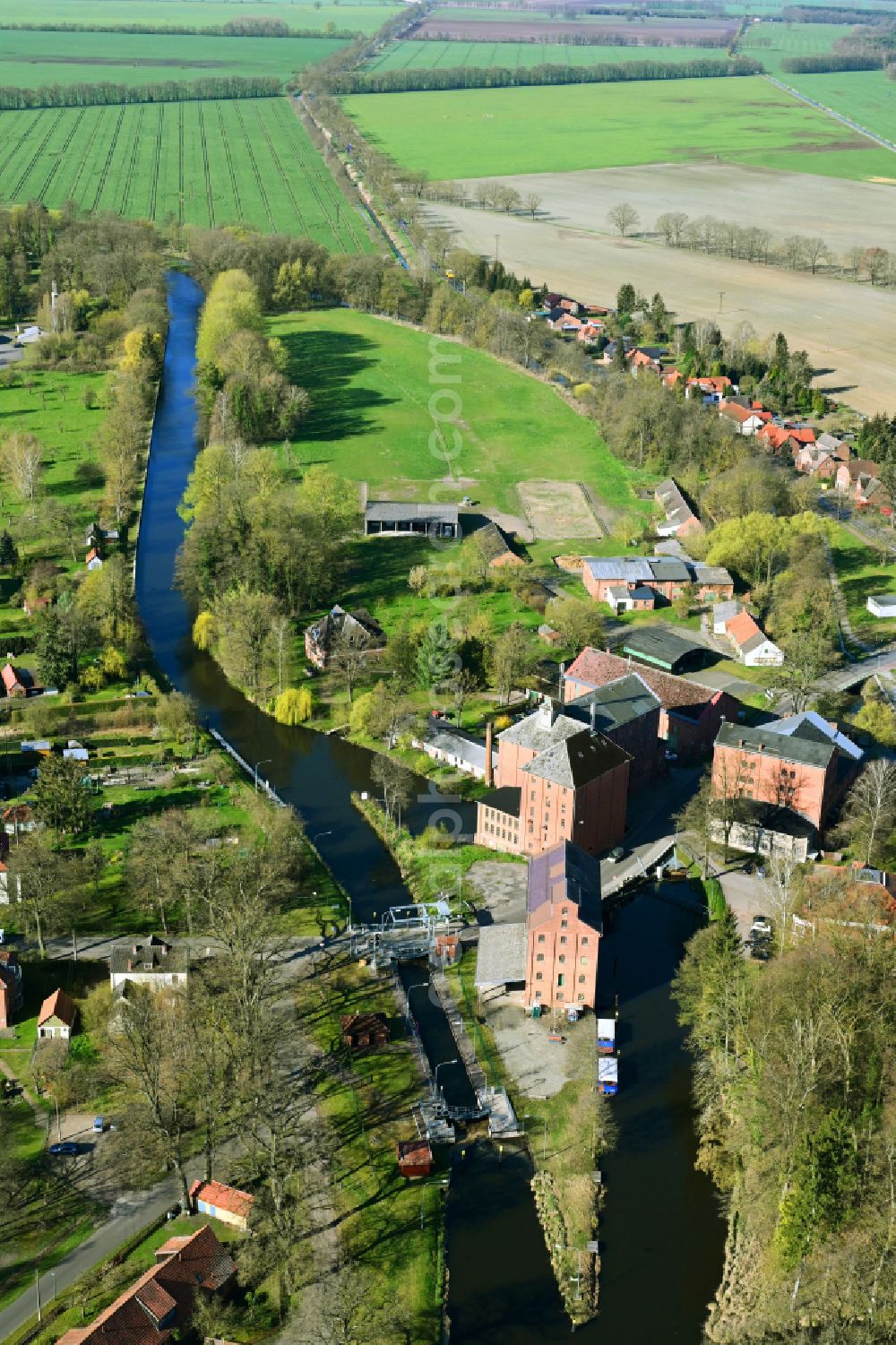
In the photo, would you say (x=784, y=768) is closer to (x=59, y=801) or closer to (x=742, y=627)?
(x=742, y=627)

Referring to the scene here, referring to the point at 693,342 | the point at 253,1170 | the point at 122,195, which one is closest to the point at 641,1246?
the point at 253,1170

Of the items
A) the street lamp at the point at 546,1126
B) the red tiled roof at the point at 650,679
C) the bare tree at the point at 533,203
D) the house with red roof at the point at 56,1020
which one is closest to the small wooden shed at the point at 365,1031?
the street lamp at the point at 546,1126

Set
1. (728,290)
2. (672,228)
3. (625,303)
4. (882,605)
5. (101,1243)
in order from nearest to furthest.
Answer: (101,1243) < (882,605) < (625,303) < (728,290) < (672,228)

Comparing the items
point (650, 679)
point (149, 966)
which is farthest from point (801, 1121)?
point (650, 679)

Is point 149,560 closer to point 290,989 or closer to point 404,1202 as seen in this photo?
point 290,989

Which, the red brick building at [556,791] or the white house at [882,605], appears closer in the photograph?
the red brick building at [556,791]

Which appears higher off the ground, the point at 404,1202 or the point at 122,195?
the point at 122,195

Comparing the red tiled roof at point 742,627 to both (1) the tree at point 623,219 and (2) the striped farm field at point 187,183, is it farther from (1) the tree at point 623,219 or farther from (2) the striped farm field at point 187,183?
(1) the tree at point 623,219
